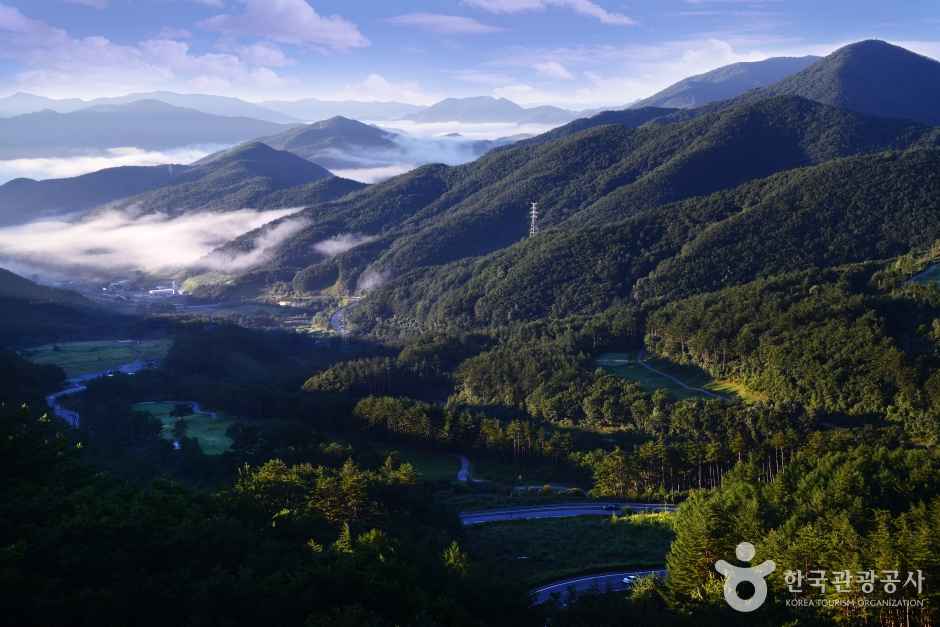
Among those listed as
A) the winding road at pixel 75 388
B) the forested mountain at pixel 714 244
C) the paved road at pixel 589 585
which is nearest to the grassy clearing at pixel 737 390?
→ the forested mountain at pixel 714 244

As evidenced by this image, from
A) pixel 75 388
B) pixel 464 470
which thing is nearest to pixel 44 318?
pixel 75 388

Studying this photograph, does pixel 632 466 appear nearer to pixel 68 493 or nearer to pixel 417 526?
pixel 417 526

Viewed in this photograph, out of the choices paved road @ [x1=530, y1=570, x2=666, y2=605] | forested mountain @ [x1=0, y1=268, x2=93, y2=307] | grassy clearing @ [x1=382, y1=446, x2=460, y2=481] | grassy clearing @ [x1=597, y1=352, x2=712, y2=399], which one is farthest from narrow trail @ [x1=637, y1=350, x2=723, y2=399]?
forested mountain @ [x1=0, y1=268, x2=93, y2=307]

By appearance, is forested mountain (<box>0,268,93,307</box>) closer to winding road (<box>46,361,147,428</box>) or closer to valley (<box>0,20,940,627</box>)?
valley (<box>0,20,940,627</box>)

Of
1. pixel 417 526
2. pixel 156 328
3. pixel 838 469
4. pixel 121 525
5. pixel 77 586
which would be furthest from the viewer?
pixel 156 328

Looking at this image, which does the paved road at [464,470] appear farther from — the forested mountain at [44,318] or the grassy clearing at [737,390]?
the forested mountain at [44,318]

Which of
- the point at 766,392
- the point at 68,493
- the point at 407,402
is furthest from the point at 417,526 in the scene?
the point at 766,392
